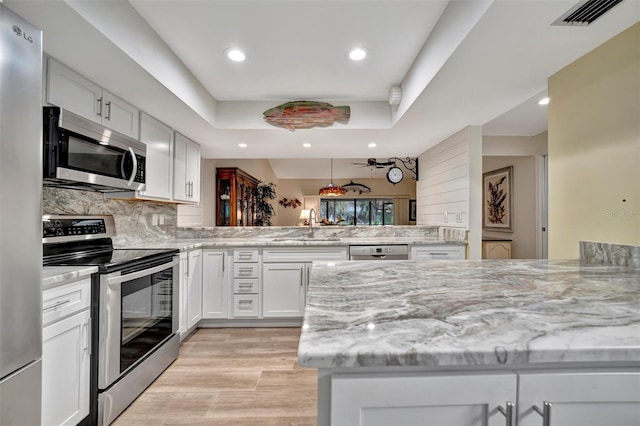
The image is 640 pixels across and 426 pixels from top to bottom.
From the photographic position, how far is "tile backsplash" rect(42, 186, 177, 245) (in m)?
2.03

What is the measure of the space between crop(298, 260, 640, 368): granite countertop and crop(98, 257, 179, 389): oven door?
119cm

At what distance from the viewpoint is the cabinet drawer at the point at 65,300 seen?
4.34 feet

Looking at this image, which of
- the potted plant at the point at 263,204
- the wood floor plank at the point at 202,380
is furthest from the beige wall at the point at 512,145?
the potted plant at the point at 263,204

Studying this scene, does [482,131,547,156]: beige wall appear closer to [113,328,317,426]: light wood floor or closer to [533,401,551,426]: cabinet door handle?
[113,328,317,426]: light wood floor

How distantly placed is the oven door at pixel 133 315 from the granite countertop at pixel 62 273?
0.34 ft

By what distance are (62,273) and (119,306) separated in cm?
42

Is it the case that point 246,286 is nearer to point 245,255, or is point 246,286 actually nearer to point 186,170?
point 245,255

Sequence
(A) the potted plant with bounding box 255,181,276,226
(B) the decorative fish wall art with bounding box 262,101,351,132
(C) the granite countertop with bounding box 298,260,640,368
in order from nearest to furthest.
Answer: (C) the granite countertop with bounding box 298,260,640,368 < (B) the decorative fish wall art with bounding box 262,101,351,132 < (A) the potted plant with bounding box 255,181,276,226

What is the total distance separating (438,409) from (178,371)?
224 centimetres

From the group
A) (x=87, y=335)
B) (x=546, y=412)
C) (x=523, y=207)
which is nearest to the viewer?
(x=546, y=412)

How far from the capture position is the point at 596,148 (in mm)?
1645

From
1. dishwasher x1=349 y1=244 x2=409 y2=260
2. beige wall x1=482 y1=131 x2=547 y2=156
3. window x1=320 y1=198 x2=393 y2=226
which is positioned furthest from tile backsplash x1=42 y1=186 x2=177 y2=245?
window x1=320 y1=198 x2=393 y2=226

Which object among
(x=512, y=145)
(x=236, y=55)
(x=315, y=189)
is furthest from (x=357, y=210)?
(x=236, y=55)

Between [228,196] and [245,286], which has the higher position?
[228,196]
